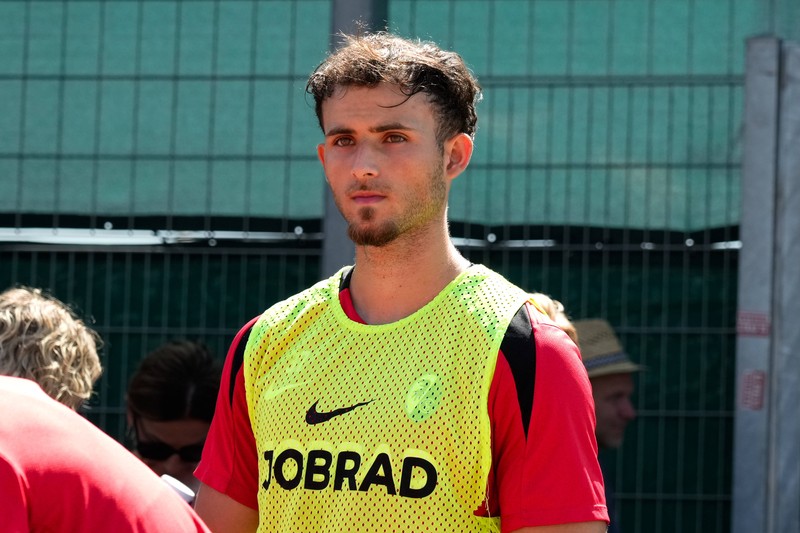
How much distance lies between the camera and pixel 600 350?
4734 mm

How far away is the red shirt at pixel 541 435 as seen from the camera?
2.33m

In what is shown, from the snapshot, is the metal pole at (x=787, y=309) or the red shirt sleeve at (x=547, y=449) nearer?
the red shirt sleeve at (x=547, y=449)

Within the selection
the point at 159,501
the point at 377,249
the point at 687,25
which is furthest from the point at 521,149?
the point at 159,501

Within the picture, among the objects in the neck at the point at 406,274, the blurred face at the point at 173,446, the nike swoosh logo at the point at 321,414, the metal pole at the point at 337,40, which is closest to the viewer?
the nike swoosh logo at the point at 321,414

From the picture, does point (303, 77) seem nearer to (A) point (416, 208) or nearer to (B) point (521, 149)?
(B) point (521, 149)

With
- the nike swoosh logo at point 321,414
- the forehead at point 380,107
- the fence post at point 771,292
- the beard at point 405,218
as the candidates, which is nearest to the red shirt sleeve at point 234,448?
the nike swoosh logo at point 321,414

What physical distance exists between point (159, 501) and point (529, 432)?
0.65 metres

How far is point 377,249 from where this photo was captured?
2.62 m

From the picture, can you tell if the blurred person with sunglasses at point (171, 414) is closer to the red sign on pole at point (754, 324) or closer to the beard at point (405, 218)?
Answer: the red sign on pole at point (754, 324)

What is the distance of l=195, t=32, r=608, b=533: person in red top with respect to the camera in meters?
2.35

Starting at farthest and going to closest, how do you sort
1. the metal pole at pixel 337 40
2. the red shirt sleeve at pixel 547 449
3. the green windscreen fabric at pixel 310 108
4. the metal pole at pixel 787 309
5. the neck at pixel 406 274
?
the green windscreen fabric at pixel 310 108 → the metal pole at pixel 787 309 → the metal pole at pixel 337 40 → the neck at pixel 406 274 → the red shirt sleeve at pixel 547 449

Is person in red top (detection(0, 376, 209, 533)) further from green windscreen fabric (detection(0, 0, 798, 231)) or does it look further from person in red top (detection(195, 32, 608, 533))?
green windscreen fabric (detection(0, 0, 798, 231))

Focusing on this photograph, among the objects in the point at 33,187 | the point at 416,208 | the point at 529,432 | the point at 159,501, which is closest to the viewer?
the point at 159,501

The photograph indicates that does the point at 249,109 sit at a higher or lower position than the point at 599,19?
lower
